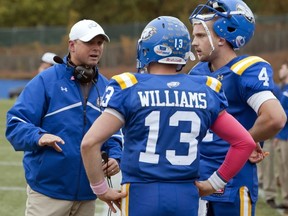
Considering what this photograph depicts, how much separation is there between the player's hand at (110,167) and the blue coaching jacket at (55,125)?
0.47ft

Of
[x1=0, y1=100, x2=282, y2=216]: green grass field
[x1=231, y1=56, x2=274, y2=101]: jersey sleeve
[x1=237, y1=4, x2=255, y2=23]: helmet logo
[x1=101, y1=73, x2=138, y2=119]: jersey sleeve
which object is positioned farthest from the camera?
[x1=0, y1=100, x2=282, y2=216]: green grass field

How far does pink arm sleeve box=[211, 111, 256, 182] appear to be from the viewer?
4523 mm

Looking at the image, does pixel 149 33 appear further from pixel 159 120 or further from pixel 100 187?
pixel 100 187

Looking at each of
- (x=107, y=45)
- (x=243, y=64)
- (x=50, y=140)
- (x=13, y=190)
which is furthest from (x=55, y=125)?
(x=107, y=45)

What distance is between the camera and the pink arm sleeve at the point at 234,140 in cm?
452

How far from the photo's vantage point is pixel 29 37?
39.4 m

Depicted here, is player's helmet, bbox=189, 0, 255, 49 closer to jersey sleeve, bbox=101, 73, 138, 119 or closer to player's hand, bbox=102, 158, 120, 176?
player's hand, bbox=102, 158, 120, 176

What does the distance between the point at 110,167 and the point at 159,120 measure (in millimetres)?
1182

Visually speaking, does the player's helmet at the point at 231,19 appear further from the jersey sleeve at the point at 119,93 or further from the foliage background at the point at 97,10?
the foliage background at the point at 97,10

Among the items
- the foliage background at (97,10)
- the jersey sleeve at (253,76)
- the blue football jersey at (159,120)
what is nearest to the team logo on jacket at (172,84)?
the blue football jersey at (159,120)

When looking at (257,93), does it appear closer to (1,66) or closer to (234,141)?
(234,141)

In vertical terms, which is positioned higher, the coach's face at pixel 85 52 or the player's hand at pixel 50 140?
the coach's face at pixel 85 52

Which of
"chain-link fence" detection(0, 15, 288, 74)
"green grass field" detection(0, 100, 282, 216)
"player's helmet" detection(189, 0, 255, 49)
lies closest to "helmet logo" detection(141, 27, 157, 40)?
"player's helmet" detection(189, 0, 255, 49)

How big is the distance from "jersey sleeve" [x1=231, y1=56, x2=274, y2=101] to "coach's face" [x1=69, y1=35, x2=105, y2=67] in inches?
40.7
